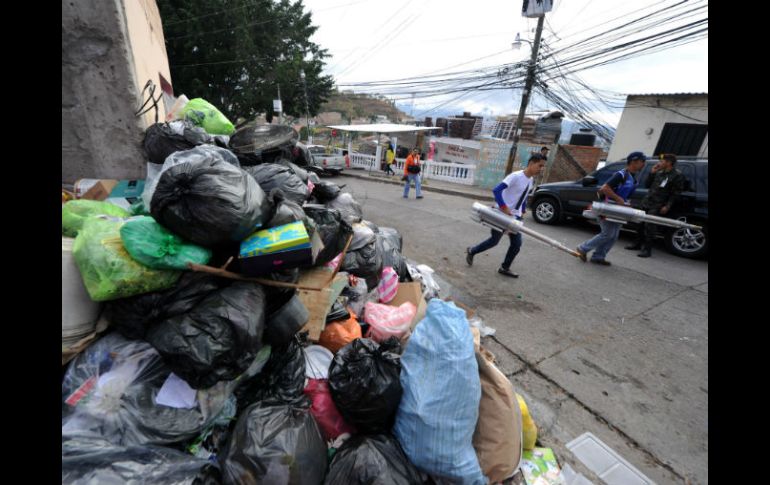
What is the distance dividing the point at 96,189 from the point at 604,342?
4.58 m

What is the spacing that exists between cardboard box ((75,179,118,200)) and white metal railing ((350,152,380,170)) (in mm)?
14611

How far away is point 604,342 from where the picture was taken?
120 inches

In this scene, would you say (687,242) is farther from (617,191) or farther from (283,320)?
(283,320)

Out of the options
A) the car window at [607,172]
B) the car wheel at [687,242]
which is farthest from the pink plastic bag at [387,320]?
the car window at [607,172]

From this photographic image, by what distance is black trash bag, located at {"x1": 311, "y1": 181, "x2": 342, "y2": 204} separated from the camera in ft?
10.2

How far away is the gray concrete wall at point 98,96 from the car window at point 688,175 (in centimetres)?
755

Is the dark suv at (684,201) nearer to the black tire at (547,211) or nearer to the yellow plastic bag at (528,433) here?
the black tire at (547,211)

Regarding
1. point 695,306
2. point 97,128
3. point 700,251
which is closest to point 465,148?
point 700,251

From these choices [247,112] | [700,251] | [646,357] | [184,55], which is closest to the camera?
[646,357]

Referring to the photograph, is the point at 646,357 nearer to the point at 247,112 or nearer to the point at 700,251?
the point at 700,251

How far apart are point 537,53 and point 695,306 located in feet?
29.0

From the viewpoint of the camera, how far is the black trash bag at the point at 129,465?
43.9 inches

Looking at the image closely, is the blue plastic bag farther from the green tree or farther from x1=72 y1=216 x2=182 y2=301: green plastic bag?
the green tree

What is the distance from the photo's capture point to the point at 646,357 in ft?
9.40
